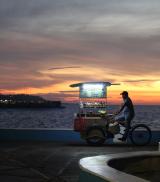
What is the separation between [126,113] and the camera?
16547 mm

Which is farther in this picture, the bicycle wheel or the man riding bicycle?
the bicycle wheel

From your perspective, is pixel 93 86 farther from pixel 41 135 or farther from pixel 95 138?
pixel 41 135

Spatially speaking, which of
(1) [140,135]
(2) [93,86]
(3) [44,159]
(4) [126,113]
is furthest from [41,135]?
(3) [44,159]

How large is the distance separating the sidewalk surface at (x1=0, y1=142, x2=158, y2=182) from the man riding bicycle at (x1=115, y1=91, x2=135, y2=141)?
0.65m

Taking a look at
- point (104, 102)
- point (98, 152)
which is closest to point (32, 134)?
point (104, 102)

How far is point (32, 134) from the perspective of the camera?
18.2 m

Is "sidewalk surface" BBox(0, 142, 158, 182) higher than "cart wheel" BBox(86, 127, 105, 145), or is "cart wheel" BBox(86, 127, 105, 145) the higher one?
"cart wheel" BBox(86, 127, 105, 145)

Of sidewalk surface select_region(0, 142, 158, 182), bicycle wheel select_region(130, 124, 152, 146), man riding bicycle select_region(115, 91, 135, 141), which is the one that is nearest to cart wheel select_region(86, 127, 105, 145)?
sidewalk surface select_region(0, 142, 158, 182)

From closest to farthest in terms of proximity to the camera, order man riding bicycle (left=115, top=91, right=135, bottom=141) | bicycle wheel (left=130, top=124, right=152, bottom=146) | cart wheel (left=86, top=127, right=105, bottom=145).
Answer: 1. man riding bicycle (left=115, top=91, right=135, bottom=141)
2. cart wheel (left=86, top=127, right=105, bottom=145)
3. bicycle wheel (left=130, top=124, right=152, bottom=146)

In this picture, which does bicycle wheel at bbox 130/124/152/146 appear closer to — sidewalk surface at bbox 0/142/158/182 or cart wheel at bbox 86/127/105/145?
sidewalk surface at bbox 0/142/158/182

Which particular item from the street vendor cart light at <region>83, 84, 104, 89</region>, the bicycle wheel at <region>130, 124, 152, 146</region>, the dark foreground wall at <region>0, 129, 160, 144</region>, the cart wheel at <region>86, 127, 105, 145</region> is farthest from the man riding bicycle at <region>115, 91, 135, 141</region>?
the dark foreground wall at <region>0, 129, 160, 144</region>

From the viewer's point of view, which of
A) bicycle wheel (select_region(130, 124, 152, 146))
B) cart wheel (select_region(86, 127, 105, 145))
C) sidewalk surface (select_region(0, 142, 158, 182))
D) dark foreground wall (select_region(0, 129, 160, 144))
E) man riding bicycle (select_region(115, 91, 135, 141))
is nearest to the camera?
sidewalk surface (select_region(0, 142, 158, 182))

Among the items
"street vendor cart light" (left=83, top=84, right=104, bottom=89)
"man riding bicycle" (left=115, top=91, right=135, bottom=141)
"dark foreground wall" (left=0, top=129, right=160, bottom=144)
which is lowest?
"dark foreground wall" (left=0, top=129, right=160, bottom=144)

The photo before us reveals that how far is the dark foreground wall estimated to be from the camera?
18016 mm
